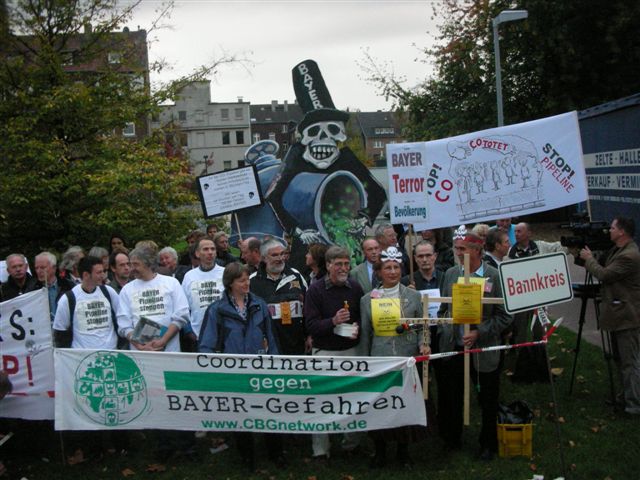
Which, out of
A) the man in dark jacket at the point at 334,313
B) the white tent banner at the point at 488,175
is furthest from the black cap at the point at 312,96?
the man in dark jacket at the point at 334,313

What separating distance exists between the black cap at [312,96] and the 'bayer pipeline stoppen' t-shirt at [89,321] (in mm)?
6937

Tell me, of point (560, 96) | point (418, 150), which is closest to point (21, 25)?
point (418, 150)

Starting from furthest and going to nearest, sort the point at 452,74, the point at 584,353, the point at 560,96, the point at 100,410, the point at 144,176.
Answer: the point at 452,74 → the point at 560,96 → the point at 144,176 → the point at 584,353 → the point at 100,410

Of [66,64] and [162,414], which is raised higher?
[66,64]

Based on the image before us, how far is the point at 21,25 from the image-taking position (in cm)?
1560

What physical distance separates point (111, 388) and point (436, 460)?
3.01 metres

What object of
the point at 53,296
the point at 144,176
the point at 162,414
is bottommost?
the point at 162,414

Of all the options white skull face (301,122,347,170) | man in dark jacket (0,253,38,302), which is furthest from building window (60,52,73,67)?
man in dark jacket (0,253,38,302)

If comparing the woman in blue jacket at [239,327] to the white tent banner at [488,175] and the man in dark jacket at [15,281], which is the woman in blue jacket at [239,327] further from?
the man in dark jacket at [15,281]

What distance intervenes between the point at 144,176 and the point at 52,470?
846cm

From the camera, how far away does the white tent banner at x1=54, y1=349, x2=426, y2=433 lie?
6227mm

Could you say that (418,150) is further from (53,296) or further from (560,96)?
(560,96)

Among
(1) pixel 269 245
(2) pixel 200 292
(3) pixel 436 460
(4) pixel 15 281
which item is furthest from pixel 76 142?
(3) pixel 436 460

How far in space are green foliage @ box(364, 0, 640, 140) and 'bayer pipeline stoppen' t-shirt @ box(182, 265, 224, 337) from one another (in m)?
22.2
